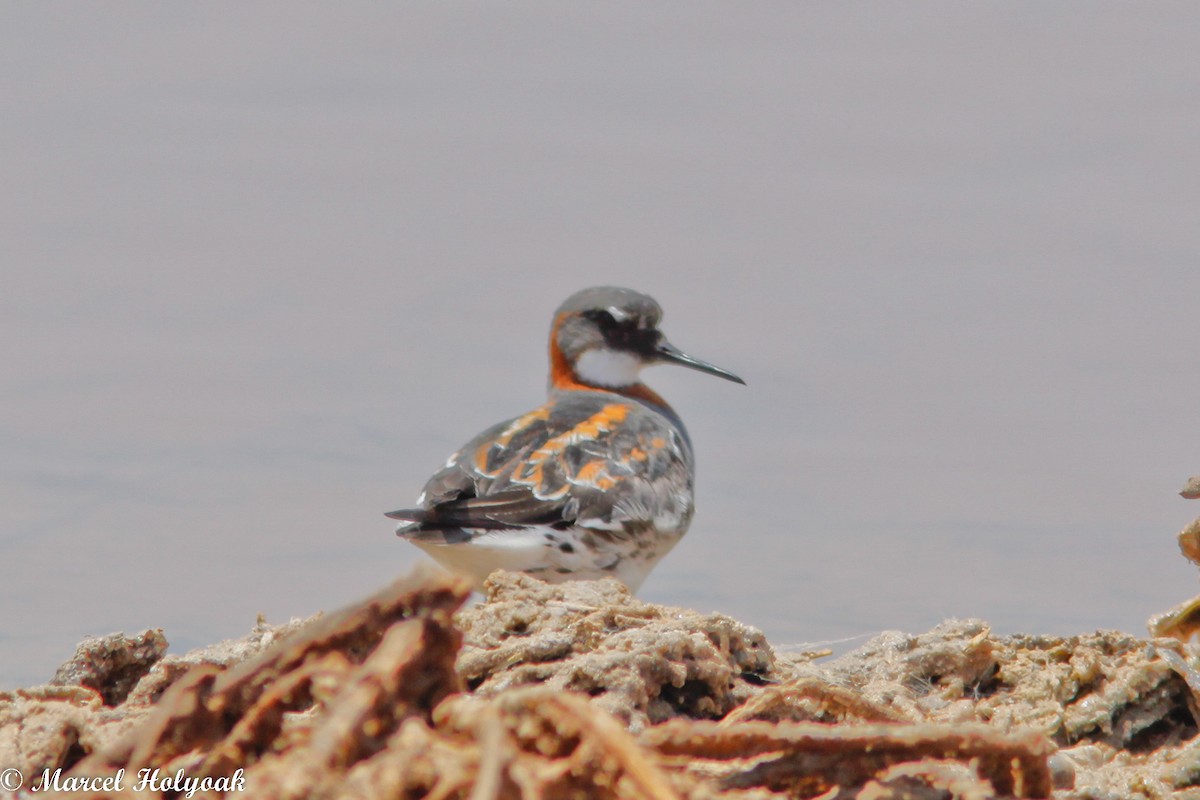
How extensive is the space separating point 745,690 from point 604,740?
2240 millimetres

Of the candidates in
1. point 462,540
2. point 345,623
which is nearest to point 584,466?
point 462,540

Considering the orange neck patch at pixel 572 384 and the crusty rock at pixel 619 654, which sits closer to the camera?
the crusty rock at pixel 619 654

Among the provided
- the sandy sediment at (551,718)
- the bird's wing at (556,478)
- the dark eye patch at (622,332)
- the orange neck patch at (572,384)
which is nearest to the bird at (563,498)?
the bird's wing at (556,478)

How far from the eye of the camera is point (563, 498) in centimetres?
1122

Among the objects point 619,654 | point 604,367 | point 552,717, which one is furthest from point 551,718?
point 604,367

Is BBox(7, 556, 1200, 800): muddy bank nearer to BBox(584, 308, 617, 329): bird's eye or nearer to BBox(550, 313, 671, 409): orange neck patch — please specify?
BBox(550, 313, 671, 409): orange neck patch

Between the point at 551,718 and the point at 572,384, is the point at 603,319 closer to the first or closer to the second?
the point at 572,384

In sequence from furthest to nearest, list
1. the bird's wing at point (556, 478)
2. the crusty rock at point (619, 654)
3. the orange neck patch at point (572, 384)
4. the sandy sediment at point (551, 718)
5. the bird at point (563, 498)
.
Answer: the orange neck patch at point (572, 384)
the bird's wing at point (556, 478)
the bird at point (563, 498)
the crusty rock at point (619, 654)
the sandy sediment at point (551, 718)

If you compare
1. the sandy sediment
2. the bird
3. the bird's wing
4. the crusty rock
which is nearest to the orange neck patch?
the bird

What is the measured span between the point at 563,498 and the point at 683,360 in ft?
15.1

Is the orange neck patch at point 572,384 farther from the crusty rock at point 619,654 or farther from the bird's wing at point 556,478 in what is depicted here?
the crusty rock at point 619,654

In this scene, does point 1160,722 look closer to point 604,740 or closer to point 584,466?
point 604,740

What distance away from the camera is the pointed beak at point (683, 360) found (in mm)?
15336

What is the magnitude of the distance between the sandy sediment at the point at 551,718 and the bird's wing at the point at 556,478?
5.48 m
